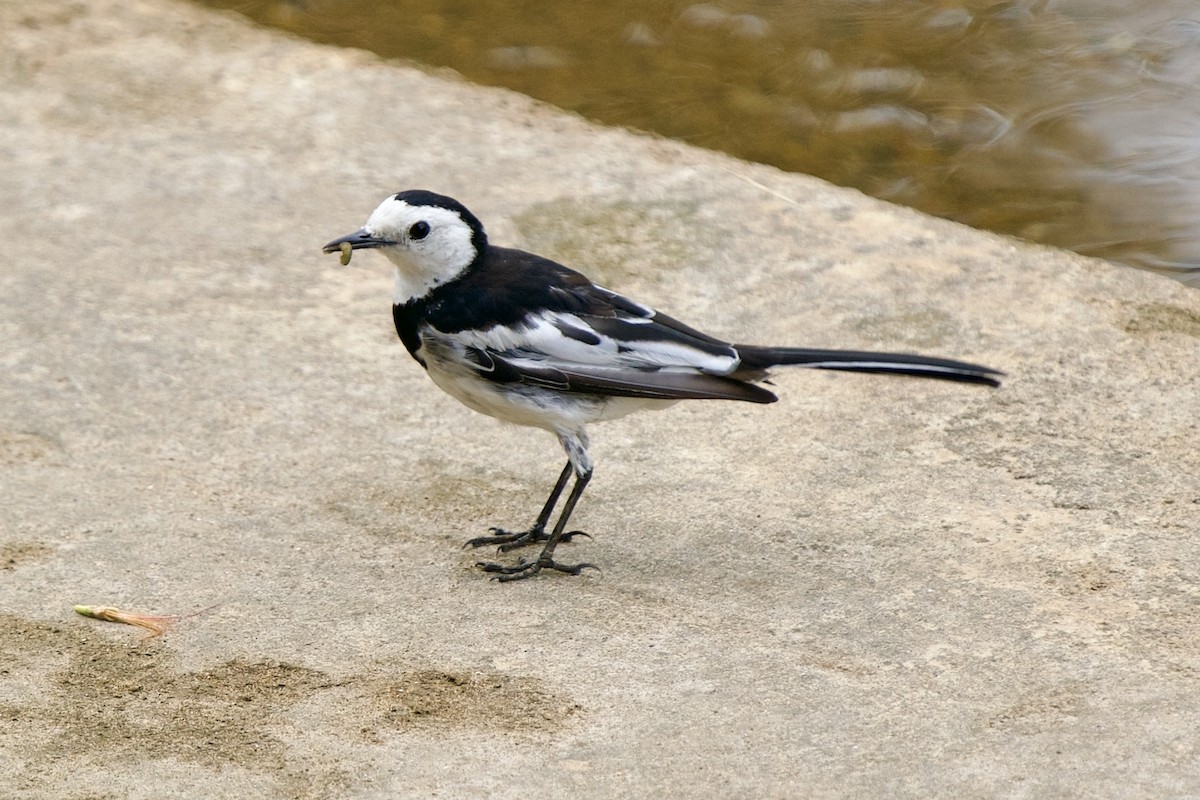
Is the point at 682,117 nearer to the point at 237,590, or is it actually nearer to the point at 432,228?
the point at 432,228

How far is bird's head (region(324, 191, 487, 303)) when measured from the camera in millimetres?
4473

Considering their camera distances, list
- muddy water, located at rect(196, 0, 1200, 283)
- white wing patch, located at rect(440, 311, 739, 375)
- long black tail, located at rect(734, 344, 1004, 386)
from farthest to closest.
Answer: muddy water, located at rect(196, 0, 1200, 283)
white wing patch, located at rect(440, 311, 739, 375)
long black tail, located at rect(734, 344, 1004, 386)

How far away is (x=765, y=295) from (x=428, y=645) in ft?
8.14

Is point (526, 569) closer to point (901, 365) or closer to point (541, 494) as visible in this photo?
point (541, 494)

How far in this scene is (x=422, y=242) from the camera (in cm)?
450

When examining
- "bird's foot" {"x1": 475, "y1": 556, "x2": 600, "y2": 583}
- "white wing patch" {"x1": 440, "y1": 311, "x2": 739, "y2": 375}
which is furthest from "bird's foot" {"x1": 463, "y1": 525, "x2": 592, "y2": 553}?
"white wing patch" {"x1": 440, "y1": 311, "x2": 739, "y2": 375}

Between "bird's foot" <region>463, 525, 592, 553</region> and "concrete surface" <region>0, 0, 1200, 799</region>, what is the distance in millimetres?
76

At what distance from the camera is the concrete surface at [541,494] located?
3545mm

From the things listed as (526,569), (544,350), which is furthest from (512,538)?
(544,350)

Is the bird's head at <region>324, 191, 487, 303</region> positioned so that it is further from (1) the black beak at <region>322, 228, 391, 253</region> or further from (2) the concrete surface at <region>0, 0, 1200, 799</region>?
(2) the concrete surface at <region>0, 0, 1200, 799</region>

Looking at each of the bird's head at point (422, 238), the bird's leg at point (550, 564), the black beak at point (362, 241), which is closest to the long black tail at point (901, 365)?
the bird's leg at point (550, 564)

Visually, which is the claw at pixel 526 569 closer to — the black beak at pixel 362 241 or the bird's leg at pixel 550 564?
the bird's leg at pixel 550 564

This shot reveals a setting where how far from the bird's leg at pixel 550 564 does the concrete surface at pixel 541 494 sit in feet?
0.14

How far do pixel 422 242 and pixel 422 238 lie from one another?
0.01 metres
